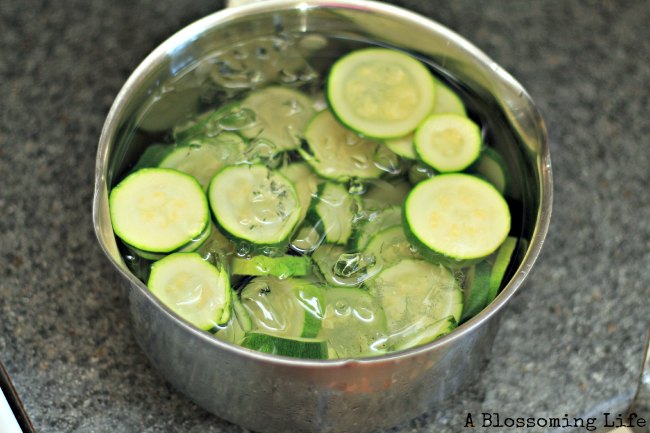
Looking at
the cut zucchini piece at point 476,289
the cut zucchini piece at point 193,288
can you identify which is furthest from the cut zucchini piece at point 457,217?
the cut zucchini piece at point 193,288

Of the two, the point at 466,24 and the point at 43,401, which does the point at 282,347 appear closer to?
the point at 43,401

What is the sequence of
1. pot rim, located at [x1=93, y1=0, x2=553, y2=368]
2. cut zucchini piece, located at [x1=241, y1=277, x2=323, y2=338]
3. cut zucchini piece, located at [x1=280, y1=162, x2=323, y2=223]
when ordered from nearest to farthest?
pot rim, located at [x1=93, y1=0, x2=553, y2=368]
cut zucchini piece, located at [x1=241, y1=277, x2=323, y2=338]
cut zucchini piece, located at [x1=280, y1=162, x2=323, y2=223]

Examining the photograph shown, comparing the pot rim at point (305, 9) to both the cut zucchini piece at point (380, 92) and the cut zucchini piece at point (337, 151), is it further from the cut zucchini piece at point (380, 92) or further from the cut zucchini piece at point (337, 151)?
the cut zucchini piece at point (337, 151)

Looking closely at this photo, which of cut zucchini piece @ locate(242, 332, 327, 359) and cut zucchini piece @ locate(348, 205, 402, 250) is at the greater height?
cut zucchini piece @ locate(348, 205, 402, 250)

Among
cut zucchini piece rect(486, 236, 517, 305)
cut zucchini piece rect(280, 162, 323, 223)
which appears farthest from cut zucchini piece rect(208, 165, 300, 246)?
cut zucchini piece rect(486, 236, 517, 305)

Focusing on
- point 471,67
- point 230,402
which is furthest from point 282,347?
point 471,67

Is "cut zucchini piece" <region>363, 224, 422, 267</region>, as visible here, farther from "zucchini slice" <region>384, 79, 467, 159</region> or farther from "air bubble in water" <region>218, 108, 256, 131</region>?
"air bubble in water" <region>218, 108, 256, 131</region>

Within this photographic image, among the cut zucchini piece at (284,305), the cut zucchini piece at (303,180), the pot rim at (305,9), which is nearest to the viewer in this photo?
the pot rim at (305,9)
